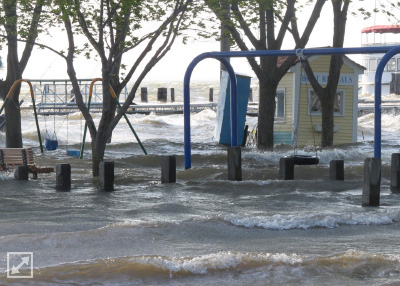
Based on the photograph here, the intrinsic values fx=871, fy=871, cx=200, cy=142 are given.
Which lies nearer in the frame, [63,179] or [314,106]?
[63,179]

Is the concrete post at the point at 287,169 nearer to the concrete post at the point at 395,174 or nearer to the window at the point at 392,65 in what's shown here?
the concrete post at the point at 395,174

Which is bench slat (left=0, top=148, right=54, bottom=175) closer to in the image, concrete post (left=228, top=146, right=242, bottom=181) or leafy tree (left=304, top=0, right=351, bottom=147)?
concrete post (left=228, top=146, right=242, bottom=181)

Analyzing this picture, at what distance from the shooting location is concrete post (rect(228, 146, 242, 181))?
1594 centimetres

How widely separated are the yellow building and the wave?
14.8 metres

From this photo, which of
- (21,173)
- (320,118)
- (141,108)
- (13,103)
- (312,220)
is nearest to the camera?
(312,220)

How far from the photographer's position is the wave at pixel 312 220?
11078mm

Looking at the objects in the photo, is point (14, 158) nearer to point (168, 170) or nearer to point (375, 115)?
point (168, 170)

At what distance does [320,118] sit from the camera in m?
27.0

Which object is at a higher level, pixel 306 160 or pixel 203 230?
pixel 306 160

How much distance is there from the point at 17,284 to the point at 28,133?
2761cm


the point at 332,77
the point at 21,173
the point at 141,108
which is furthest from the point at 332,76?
the point at 141,108

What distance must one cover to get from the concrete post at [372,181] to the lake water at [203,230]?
0.89ft

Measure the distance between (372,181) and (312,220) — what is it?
192cm

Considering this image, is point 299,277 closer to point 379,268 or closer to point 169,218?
point 379,268
